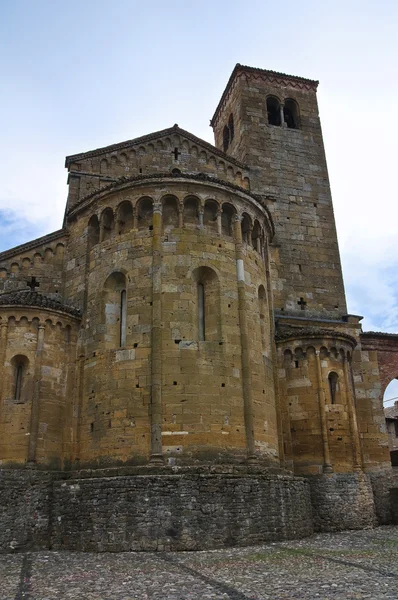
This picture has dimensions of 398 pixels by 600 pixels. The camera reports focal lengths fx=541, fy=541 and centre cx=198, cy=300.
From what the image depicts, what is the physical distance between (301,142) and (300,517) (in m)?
16.7

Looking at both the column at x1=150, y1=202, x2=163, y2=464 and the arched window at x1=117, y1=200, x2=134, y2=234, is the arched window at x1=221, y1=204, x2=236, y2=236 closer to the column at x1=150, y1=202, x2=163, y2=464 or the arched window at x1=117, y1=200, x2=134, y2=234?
the column at x1=150, y1=202, x2=163, y2=464

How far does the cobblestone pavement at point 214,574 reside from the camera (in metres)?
7.45

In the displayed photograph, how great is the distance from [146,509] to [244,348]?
481cm

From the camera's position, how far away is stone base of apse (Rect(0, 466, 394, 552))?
460 inches

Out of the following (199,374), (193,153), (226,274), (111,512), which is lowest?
(111,512)

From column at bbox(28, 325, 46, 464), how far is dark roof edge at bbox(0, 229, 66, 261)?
3668 mm

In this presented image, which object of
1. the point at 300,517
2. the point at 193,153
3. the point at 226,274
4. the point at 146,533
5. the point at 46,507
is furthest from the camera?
the point at 193,153

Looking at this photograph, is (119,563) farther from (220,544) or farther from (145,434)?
(145,434)

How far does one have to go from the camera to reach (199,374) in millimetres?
13555

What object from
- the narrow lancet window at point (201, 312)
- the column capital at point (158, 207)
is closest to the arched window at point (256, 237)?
the narrow lancet window at point (201, 312)

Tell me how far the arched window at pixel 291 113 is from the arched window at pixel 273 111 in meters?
0.43

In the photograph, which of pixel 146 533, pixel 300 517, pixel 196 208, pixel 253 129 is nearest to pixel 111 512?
pixel 146 533

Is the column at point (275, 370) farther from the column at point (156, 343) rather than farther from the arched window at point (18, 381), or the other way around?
the arched window at point (18, 381)

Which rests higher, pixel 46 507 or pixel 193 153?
pixel 193 153
